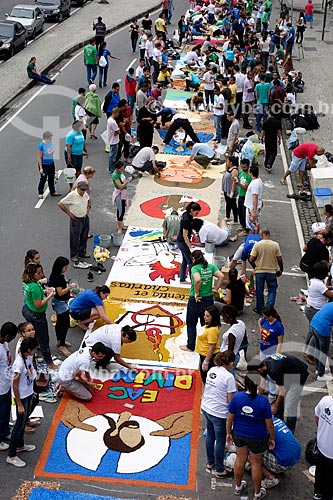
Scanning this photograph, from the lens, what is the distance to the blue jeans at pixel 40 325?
37.2ft

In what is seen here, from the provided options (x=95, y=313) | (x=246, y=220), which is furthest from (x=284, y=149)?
(x=95, y=313)

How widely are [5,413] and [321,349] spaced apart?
4.68 m

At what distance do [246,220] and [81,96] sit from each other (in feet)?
23.7

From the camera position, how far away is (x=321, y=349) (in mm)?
11812

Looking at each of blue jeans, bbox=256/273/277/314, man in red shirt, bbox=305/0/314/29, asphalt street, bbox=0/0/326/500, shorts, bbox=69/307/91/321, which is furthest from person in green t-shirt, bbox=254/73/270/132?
man in red shirt, bbox=305/0/314/29

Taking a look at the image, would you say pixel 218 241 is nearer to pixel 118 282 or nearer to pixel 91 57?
pixel 118 282

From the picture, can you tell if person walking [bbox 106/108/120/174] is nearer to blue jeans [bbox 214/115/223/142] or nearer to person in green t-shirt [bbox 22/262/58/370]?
blue jeans [bbox 214/115/223/142]

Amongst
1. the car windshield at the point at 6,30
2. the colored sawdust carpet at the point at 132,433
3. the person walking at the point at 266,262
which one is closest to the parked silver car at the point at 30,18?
the car windshield at the point at 6,30

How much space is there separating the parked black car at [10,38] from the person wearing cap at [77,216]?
19252 millimetres

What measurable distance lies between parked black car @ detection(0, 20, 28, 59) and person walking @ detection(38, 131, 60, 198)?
15963 mm

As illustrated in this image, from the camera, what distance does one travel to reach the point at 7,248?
15.7 meters

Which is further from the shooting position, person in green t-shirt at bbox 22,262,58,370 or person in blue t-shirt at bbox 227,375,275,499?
person in green t-shirt at bbox 22,262,58,370

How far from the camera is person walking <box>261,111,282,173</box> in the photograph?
A: 65.3ft

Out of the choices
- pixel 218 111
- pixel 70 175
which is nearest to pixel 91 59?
pixel 218 111
